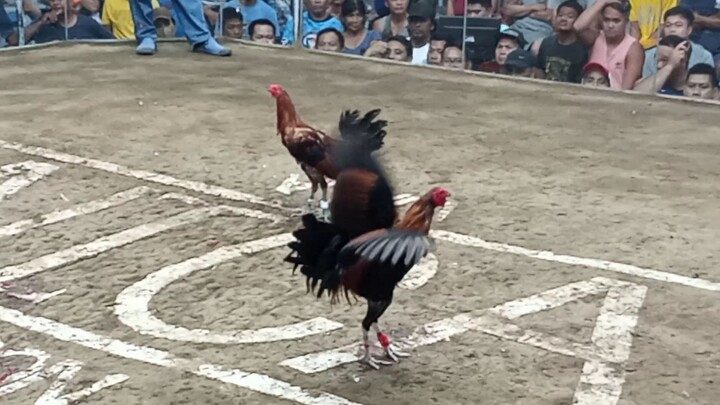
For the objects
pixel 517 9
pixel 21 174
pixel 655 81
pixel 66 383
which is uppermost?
pixel 517 9

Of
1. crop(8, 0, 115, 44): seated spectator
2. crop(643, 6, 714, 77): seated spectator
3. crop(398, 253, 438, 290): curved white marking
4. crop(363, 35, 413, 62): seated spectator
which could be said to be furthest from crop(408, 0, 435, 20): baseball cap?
crop(398, 253, 438, 290): curved white marking

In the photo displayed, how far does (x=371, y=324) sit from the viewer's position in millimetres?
3465

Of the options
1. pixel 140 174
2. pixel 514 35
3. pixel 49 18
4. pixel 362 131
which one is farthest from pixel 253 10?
pixel 362 131

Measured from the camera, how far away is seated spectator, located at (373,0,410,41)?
940 centimetres

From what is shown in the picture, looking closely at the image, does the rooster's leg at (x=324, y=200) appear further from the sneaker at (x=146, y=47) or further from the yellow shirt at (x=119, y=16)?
the yellow shirt at (x=119, y=16)

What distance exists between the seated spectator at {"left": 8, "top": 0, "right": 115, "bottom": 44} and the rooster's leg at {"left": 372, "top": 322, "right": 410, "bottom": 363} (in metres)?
7.05

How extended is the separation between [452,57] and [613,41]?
159 cm

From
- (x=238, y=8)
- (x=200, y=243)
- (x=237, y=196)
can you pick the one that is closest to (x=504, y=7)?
(x=238, y=8)

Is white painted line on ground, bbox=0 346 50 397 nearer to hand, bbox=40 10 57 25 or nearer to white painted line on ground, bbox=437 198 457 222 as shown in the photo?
white painted line on ground, bbox=437 198 457 222

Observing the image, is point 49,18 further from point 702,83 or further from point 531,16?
point 702,83

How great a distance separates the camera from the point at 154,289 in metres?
4.20

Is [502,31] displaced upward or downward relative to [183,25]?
upward

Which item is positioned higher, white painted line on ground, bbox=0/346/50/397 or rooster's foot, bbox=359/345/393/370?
rooster's foot, bbox=359/345/393/370

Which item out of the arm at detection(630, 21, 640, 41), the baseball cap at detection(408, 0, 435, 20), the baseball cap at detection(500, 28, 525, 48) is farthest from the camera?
the baseball cap at detection(408, 0, 435, 20)
